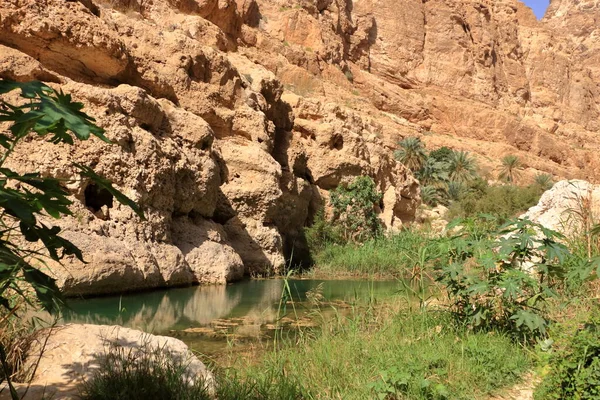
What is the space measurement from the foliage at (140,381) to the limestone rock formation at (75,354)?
53 mm

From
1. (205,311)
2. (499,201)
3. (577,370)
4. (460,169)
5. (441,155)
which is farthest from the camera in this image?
(441,155)

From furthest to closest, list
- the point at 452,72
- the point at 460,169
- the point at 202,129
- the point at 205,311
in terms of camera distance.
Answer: the point at 452,72 < the point at 460,169 < the point at 202,129 < the point at 205,311

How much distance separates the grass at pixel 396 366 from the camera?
9.54 feet

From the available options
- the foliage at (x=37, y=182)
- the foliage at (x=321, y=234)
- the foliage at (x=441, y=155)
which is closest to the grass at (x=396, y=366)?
the foliage at (x=37, y=182)

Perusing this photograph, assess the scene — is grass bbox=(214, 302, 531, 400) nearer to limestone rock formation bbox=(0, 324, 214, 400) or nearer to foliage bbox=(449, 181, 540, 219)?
limestone rock formation bbox=(0, 324, 214, 400)

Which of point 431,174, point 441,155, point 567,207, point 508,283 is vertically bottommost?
point 508,283

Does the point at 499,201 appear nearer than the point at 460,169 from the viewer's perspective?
Yes

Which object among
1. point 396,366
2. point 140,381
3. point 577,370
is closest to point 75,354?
point 140,381

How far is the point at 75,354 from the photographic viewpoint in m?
3.19

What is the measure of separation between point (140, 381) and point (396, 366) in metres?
1.48

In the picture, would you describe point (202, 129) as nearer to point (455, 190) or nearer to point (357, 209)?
point (357, 209)

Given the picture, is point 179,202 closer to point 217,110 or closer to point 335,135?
point 217,110

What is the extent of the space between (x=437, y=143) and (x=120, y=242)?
36303 millimetres

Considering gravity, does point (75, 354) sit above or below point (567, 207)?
below
